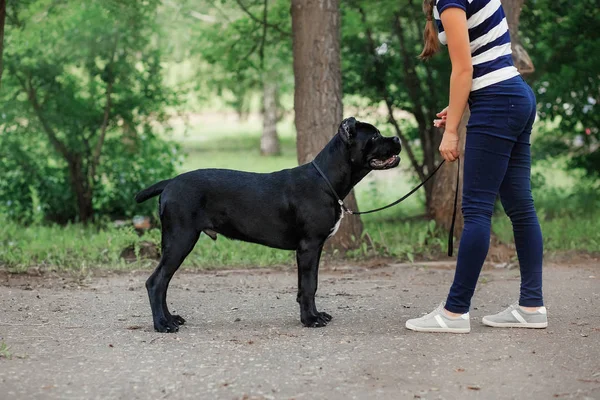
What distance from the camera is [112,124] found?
11.3m

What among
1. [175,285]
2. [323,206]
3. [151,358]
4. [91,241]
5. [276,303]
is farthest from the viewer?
[91,241]

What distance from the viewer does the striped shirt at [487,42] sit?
4.88 meters

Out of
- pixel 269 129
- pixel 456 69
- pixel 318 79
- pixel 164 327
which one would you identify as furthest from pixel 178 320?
pixel 269 129

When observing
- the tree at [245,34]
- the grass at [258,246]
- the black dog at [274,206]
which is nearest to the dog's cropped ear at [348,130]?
the black dog at [274,206]

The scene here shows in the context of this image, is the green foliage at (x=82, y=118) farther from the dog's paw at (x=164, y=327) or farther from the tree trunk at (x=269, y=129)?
the tree trunk at (x=269, y=129)

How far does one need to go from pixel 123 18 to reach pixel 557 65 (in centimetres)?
551

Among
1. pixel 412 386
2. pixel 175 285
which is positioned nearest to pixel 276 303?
pixel 175 285

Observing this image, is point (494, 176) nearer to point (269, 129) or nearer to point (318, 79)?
point (318, 79)

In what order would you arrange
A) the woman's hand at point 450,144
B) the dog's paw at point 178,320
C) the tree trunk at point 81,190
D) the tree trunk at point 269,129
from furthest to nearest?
the tree trunk at point 269,129, the tree trunk at point 81,190, the dog's paw at point 178,320, the woman's hand at point 450,144

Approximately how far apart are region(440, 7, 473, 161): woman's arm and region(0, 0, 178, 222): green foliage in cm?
666

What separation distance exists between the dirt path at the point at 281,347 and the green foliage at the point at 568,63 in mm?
4474

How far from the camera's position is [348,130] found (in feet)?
18.3

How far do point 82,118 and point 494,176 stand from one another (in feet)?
24.0

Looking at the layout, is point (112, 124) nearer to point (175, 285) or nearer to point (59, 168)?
point (59, 168)
